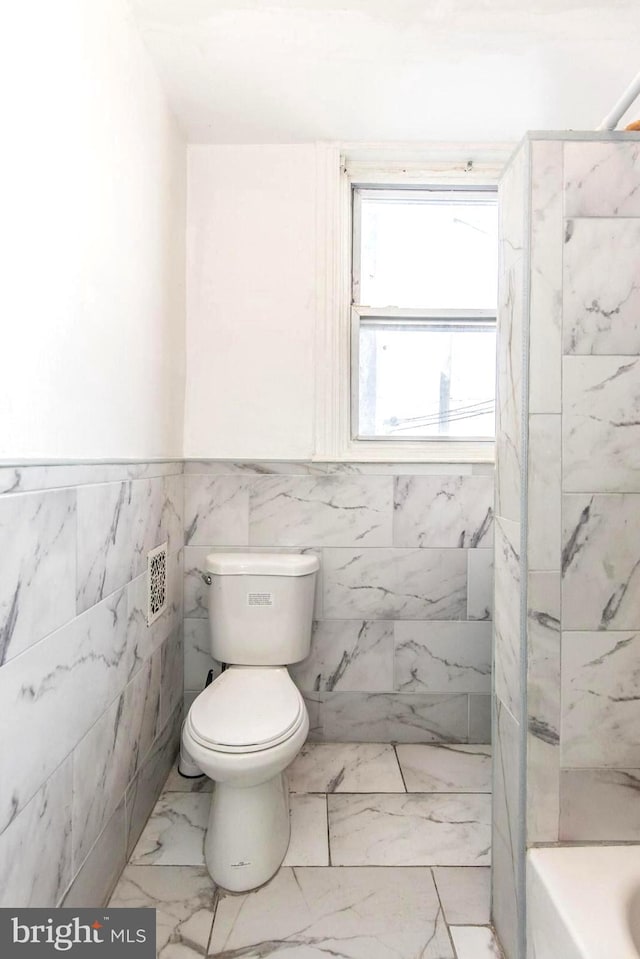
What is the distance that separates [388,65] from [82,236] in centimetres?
117

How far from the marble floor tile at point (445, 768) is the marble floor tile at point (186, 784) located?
705 mm

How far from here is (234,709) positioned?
1.59 meters

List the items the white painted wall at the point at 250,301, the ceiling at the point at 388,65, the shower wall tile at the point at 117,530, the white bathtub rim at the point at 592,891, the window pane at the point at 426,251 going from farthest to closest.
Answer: the window pane at the point at 426,251 → the white painted wall at the point at 250,301 → the ceiling at the point at 388,65 → the shower wall tile at the point at 117,530 → the white bathtub rim at the point at 592,891

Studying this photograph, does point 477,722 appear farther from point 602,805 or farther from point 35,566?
point 35,566

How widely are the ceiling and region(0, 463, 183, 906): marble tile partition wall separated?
50.6 inches

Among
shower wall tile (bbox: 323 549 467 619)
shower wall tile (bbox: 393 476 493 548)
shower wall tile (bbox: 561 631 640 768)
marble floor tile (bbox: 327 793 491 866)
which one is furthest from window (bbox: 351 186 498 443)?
marble floor tile (bbox: 327 793 491 866)

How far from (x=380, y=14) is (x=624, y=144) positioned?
0.83 metres

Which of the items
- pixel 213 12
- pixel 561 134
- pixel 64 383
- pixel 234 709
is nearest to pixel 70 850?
pixel 234 709

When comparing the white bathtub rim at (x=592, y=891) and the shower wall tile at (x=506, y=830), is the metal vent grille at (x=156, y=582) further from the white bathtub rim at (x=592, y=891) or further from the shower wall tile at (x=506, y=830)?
the white bathtub rim at (x=592, y=891)

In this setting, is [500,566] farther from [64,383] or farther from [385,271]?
[385,271]

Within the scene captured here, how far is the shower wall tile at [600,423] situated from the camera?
1.19 meters

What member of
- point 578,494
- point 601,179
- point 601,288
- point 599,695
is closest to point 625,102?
point 601,179

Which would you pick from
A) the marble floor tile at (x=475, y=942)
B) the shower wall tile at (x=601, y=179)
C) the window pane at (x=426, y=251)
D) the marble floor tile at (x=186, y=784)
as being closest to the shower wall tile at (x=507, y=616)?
the marble floor tile at (x=475, y=942)

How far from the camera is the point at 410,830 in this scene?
5.62 feet
